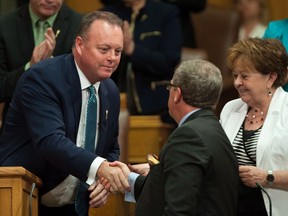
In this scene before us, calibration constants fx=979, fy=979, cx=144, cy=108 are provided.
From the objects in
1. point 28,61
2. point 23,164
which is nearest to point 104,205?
point 23,164

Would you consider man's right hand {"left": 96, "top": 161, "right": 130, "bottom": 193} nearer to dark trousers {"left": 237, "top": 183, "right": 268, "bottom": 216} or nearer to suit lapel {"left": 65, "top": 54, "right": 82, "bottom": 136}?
suit lapel {"left": 65, "top": 54, "right": 82, "bottom": 136}

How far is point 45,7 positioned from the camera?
561 centimetres

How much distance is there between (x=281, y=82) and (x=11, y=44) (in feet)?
5.37

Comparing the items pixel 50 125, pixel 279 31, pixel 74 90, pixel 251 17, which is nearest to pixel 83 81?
pixel 74 90

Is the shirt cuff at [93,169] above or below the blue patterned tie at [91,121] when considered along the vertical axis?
below

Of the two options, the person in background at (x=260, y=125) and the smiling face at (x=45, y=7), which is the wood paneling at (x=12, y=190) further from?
the smiling face at (x=45, y=7)

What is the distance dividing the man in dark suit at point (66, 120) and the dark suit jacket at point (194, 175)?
0.41 meters

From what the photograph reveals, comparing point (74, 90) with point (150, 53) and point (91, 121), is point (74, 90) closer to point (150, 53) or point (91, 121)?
point (91, 121)

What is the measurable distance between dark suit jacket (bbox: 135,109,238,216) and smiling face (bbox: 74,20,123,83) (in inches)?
27.4

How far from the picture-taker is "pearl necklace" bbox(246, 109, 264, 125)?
4.84m

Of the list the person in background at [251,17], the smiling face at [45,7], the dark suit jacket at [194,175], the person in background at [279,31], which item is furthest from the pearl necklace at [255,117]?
the person in background at [251,17]

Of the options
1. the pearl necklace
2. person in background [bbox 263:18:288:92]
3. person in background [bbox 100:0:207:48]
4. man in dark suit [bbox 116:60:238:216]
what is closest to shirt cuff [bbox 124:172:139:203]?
man in dark suit [bbox 116:60:238:216]

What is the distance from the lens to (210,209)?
4.16 metres

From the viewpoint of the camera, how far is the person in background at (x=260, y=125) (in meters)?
4.66
